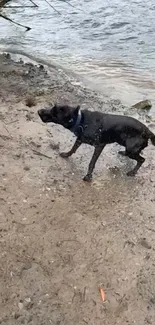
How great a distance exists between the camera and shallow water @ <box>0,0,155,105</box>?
970 centimetres

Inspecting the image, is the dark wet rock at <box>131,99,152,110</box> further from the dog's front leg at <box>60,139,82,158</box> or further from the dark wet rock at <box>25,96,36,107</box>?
the dog's front leg at <box>60,139,82,158</box>

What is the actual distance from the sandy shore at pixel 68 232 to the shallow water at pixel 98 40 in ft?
8.79

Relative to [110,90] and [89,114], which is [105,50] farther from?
[89,114]

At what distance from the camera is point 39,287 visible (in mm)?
4457

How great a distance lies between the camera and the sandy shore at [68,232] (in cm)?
432

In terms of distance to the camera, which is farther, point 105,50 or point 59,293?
point 105,50

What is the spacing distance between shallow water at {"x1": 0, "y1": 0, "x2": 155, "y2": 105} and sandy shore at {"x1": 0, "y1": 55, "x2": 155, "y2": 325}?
8.79 ft

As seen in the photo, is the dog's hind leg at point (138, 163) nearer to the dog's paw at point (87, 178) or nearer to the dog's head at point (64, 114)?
the dog's paw at point (87, 178)

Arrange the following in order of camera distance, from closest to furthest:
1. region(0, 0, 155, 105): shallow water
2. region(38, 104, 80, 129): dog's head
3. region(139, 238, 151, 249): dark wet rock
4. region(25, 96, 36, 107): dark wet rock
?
region(139, 238, 151, 249): dark wet rock, region(38, 104, 80, 129): dog's head, region(25, 96, 36, 107): dark wet rock, region(0, 0, 155, 105): shallow water

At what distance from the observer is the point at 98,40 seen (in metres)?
11.7

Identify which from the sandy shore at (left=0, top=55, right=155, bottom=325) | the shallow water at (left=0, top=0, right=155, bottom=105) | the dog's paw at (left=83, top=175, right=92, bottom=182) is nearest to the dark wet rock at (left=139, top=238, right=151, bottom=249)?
the sandy shore at (left=0, top=55, right=155, bottom=325)

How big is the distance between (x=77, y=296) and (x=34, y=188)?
1.68 meters

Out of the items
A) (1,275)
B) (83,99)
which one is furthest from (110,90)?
(1,275)

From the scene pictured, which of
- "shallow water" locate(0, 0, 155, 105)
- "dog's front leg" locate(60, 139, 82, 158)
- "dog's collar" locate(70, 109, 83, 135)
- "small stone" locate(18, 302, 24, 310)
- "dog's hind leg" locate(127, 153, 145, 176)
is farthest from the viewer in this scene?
"shallow water" locate(0, 0, 155, 105)
